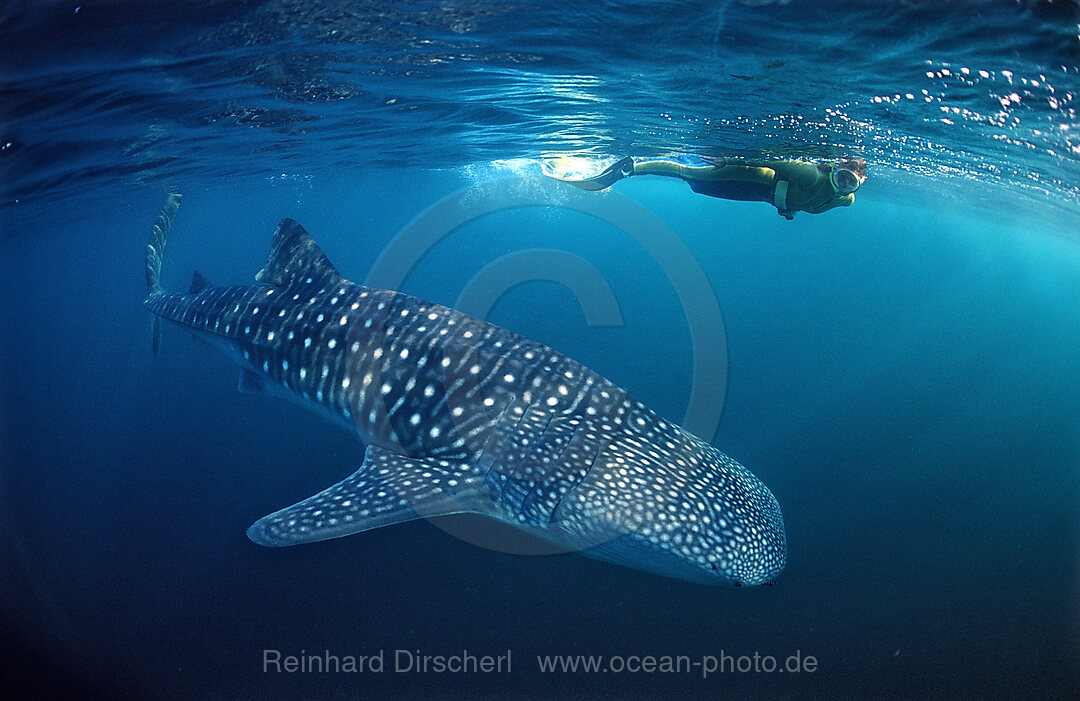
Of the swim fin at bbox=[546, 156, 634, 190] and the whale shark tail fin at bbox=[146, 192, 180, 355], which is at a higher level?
the swim fin at bbox=[546, 156, 634, 190]

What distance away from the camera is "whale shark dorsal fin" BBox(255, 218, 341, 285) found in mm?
6965

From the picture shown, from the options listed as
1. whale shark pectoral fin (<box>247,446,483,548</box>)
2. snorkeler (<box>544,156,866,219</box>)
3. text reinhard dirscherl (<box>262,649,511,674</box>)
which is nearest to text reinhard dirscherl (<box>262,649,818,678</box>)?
text reinhard dirscherl (<box>262,649,511,674</box>)

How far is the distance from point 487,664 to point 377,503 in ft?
Result: 10.9

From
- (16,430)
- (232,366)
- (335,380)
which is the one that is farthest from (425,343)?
(16,430)

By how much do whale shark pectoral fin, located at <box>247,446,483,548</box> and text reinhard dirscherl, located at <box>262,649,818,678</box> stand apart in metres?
2.88

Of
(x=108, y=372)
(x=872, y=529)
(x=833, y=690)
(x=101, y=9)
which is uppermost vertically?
(x=101, y=9)

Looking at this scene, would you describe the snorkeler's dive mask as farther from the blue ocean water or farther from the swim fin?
the swim fin

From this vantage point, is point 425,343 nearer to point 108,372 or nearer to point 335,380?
point 335,380

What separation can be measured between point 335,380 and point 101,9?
5724mm

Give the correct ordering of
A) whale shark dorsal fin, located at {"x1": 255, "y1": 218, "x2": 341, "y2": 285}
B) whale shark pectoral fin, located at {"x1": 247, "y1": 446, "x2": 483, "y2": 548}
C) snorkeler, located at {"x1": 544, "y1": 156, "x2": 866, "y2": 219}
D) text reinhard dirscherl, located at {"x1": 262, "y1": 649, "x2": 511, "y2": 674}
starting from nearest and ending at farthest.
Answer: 1. whale shark pectoral fin, located at {"x1": 247, "y1": 446, "x2": 483, "y2": 548}
2. text reinhard dirscherl, located at {"x1": 262, "y1": 649, "x2": 511, "y2": 674}
3. whale shark dorsal fin, located at {"x1": 255, "y1": 218, "x2": 341, "y2": 285}
4. snorkeler, located at {"x1": 544, "y1": 156, "x2": 866, "y2": 219}

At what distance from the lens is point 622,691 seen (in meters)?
6.27

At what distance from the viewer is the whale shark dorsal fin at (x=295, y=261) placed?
696 cm

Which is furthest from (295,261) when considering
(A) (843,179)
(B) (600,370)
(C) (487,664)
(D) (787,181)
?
(B) (600,370)

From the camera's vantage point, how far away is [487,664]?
6488 millimetres
